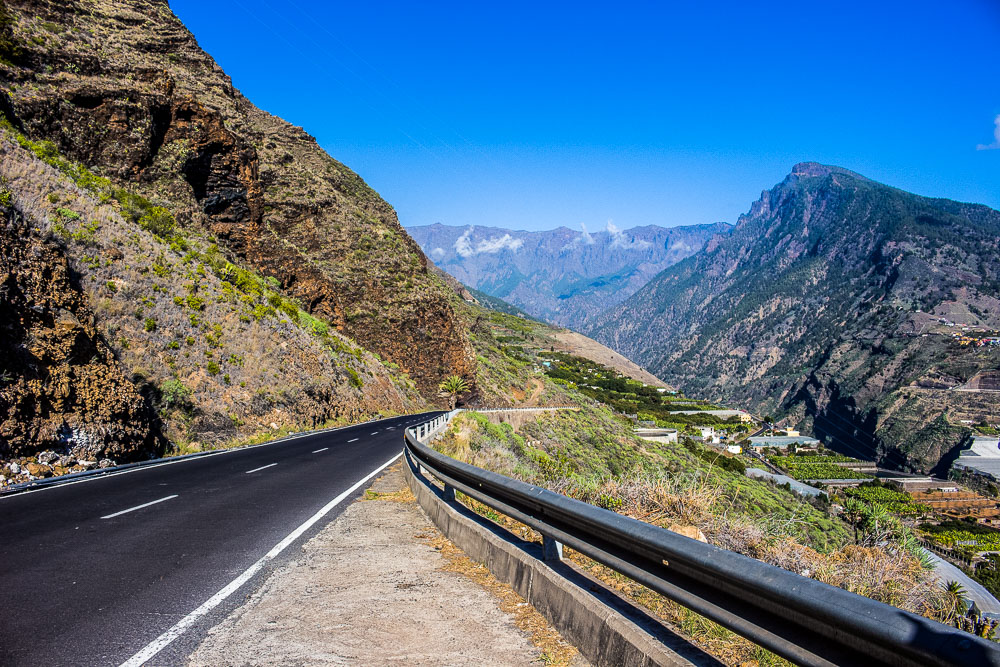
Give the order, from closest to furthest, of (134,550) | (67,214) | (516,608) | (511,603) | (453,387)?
(516,608), (511,603), (134,550), (67,214), (453,387)

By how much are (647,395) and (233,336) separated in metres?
154

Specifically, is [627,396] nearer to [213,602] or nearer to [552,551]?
[552,551]

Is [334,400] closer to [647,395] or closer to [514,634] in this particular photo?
[514,634]

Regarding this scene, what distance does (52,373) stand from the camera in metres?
14.6

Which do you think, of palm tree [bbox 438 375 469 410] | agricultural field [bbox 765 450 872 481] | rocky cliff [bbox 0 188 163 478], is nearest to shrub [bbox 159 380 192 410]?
rocky cliff [bbox 0 188 163 478]

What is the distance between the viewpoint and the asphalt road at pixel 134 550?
4273 mm

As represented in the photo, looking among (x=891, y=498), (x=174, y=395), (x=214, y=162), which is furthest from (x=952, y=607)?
(x=891, y=498)

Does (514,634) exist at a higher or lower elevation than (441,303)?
lower

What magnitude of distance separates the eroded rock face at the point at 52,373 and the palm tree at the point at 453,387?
33731 mm

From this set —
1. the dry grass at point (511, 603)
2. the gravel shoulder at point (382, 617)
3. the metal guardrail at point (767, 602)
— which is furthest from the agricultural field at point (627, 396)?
the metal guardrail at point (767, 602)

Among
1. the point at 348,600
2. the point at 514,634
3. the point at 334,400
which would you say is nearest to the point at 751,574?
the point at 514,634

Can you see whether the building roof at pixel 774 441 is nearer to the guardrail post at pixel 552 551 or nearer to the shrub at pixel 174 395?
the shrub at pixel 174 395

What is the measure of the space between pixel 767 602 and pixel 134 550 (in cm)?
664

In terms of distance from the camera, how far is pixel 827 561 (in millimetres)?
6238
